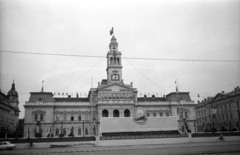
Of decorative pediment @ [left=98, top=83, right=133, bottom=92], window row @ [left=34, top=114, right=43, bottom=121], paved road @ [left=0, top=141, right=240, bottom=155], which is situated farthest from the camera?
decorative pediment @ [left=98, top=83, right=133, bottom=92]

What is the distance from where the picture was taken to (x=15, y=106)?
77.3m

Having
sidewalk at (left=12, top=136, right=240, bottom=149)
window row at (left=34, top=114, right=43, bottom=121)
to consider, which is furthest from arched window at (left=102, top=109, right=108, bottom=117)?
sidewalk at (left=12, top=136, right=240, bottom=149)

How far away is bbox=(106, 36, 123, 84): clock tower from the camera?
70.7m

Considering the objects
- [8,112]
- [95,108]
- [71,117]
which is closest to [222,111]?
[95,108]

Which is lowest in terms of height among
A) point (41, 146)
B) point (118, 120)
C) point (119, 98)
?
point (41, 146)

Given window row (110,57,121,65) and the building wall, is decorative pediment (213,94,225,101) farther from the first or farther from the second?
the building wall

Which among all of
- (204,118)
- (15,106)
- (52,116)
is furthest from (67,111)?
(204,118)

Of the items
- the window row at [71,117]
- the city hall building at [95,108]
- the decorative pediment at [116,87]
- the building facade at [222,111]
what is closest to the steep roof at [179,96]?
the city hall building at [95,108]

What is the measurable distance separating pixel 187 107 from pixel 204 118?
10.9m

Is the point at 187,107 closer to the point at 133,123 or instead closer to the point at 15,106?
the point at 133,123

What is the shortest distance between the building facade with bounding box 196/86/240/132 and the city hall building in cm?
688

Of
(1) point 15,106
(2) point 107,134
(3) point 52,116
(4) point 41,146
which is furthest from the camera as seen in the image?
(1) point 15,106

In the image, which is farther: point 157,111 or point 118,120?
point 157,111

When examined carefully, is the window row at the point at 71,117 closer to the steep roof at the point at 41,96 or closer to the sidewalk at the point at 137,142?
the steep roof at the point at 41,96
